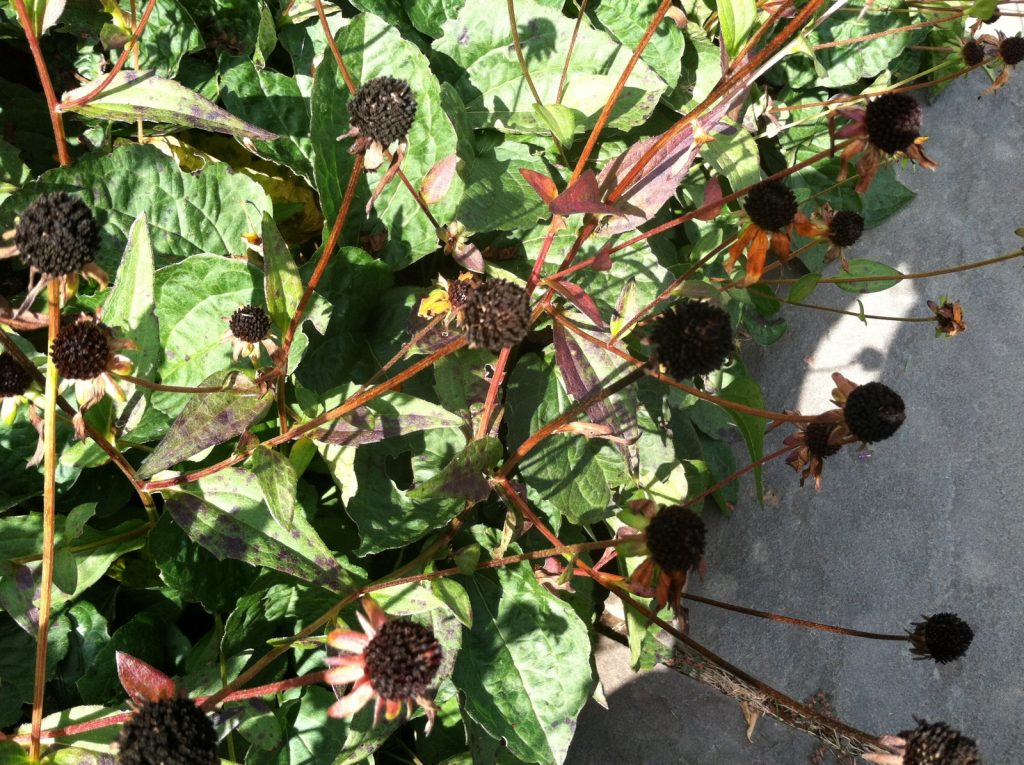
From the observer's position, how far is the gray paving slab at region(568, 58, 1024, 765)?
2.14 metres

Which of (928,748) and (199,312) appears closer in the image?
(928,748)

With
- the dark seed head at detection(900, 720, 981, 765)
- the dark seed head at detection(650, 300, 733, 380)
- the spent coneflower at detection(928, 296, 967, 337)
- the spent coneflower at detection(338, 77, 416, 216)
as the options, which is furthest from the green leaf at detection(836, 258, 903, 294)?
the spent coneflower at detection(338, 77, 416, 216)

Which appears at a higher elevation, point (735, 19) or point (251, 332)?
point (735, 19)

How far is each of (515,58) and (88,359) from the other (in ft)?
3.98

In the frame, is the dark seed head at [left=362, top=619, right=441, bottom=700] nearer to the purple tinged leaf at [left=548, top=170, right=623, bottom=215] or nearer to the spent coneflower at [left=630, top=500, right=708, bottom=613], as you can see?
the spent coneflower at [left=630, top=500, right=708, bottom=613]

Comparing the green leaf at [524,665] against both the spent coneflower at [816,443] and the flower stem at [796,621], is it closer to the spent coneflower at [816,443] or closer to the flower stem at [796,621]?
the flower stem at [796,621]

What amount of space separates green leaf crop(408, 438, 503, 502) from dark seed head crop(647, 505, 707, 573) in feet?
1.05

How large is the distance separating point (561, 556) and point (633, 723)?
67cm

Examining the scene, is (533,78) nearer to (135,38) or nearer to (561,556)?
(135,38)

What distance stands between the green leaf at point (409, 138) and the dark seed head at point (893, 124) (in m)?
0.75

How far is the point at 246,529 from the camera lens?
1.42 m

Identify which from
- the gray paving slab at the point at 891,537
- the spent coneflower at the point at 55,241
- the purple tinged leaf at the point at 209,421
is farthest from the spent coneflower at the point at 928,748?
the spent coneflower at the point at 55,241

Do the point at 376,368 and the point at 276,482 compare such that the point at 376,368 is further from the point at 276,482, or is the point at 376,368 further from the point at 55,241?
the point at 55,241

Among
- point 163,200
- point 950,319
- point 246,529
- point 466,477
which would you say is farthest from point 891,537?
point 163,200
